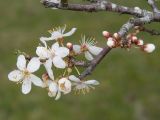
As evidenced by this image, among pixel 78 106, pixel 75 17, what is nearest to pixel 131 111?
pixel 78 106

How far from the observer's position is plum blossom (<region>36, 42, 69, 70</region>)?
2557mm

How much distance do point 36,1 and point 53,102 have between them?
2.46 meters

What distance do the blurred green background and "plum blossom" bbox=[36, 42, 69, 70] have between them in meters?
3.46

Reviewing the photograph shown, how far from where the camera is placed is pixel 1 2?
8.46 metres

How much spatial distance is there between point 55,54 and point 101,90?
389cm

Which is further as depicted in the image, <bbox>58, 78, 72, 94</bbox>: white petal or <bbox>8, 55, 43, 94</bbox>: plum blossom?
<bbox>8, 55, 43, 94</bbox>: plum blossom

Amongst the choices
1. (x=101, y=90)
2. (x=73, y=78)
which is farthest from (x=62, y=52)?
(x=101, y=90)

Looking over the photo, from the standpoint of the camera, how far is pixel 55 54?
2.58 meters

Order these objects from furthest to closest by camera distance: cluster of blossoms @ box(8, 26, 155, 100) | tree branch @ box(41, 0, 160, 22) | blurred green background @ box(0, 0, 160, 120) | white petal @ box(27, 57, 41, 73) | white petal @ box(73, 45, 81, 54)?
blurred green background @ box(0, 0, 160, 120)
white petal @ box(73, 45, 81, 54)
white petal @ box(27, 57, 41, 73)
cluster of blossoms @ box(8, 26, 155, 100)
tree branch @ box(41, 0, 160, 22)

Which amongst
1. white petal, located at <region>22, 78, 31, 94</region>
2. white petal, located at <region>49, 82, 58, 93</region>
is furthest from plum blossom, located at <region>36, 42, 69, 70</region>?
white petal, located at <region>22, 78, 31, 94</region>

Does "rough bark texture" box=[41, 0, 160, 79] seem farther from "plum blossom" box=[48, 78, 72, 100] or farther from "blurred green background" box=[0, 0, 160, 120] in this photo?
"blurred green background" box=[0, 0, 160, 120]

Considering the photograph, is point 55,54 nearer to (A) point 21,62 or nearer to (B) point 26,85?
(A) point 21,62

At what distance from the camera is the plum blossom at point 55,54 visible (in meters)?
2.56

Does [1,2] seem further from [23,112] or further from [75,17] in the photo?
[23,112]
